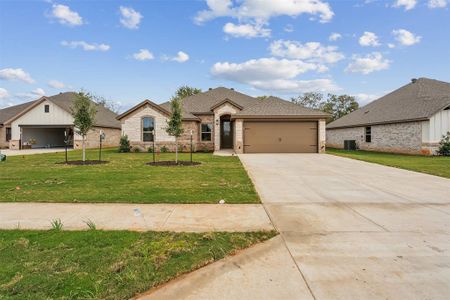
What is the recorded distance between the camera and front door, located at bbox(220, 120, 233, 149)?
2499 cm

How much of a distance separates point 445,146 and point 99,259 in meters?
23.4

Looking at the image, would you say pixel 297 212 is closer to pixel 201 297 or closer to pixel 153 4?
pixel 201 297

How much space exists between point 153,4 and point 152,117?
31.5ft

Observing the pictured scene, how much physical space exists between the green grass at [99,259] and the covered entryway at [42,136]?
91.3ft

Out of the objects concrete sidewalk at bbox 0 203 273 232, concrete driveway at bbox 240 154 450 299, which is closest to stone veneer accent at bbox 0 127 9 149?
concrete sidewalk at bbox 0 203 273 232

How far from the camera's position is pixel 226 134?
2533cm

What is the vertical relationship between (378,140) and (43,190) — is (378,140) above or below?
above

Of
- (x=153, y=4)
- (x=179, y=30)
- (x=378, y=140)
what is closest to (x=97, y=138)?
(x=179, y=30)

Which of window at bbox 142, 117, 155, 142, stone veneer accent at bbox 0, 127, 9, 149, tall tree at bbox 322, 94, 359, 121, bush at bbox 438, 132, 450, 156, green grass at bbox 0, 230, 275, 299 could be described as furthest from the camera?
tall tree at bbox 322, 94, 359, 121

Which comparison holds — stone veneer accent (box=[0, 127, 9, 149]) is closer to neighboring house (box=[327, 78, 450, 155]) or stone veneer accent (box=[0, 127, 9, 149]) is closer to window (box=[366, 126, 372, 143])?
neighboring house (box=[327, 78, 450, 155])

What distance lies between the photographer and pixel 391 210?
5762 millimetres

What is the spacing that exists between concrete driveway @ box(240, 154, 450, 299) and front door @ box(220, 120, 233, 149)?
1658 centimetres

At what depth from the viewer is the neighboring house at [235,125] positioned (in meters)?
20.6

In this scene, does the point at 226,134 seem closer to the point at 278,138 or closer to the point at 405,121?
the point at 278,138
